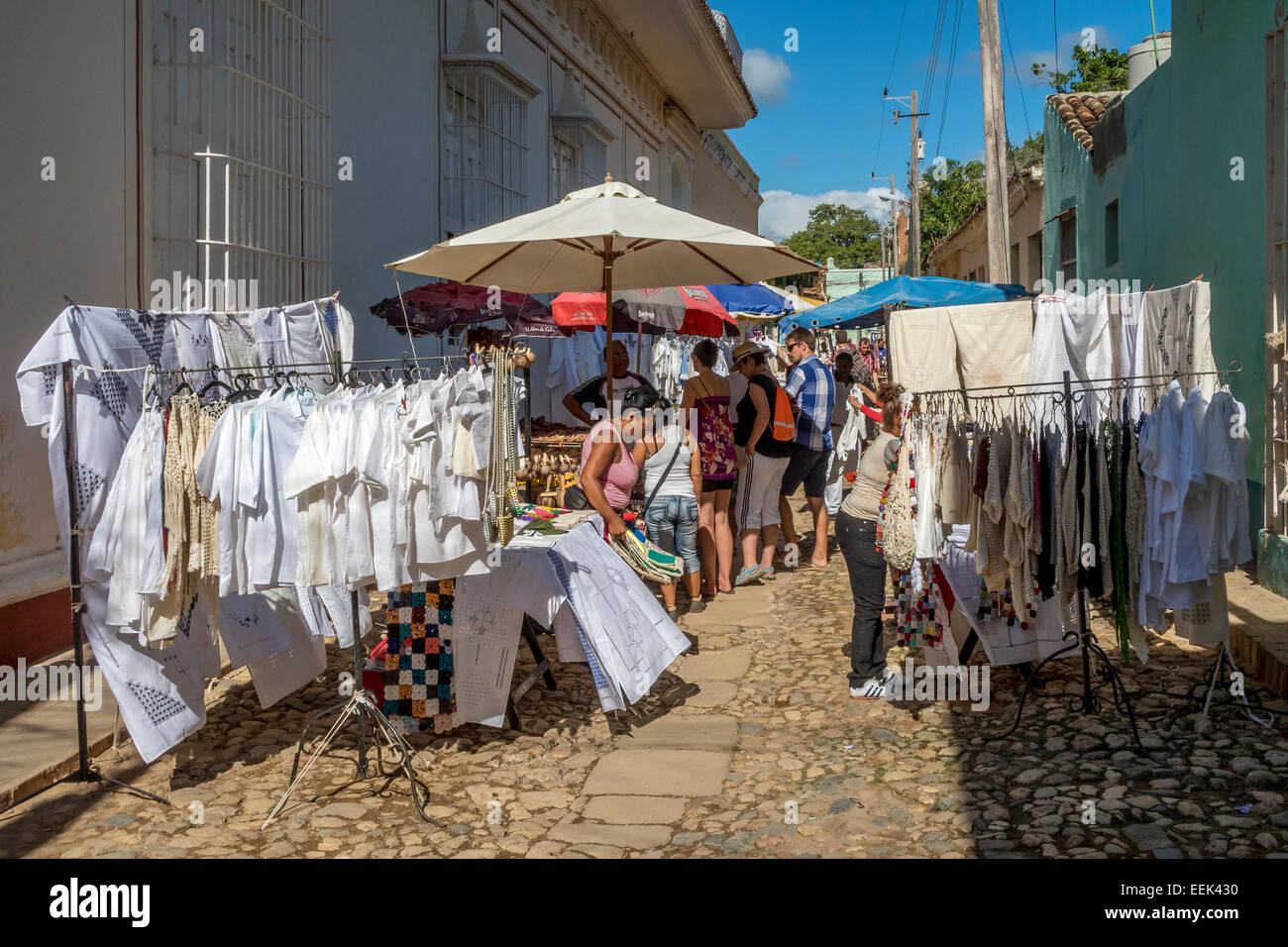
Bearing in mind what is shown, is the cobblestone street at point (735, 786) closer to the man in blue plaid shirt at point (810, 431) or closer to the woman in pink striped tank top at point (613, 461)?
the woman in pink striped tank top at point (613, 461)

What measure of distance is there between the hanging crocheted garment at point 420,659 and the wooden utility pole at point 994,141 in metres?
7.95

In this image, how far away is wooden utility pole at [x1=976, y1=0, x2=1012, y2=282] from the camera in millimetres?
11109

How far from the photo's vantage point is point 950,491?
530 cm

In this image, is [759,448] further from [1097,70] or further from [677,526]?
[1097,70]

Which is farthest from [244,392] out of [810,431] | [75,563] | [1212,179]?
[1212,179]

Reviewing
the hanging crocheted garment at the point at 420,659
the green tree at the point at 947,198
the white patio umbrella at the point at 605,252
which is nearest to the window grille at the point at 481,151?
the white patio umbrella at the point at 605,252

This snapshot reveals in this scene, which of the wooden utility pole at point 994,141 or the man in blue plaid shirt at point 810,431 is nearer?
the man in blue plaid shirt at point 810,431

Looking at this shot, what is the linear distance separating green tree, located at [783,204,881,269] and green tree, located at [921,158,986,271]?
34.2 metres

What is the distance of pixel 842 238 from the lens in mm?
83000

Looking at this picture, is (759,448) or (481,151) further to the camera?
(481,151)

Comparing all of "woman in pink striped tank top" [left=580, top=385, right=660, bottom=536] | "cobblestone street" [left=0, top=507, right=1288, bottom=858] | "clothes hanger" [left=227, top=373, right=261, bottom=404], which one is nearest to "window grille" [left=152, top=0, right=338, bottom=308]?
"clothes hanger" [left=227, top=373, right=261, bottom=404]

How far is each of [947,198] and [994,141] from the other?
32852 millimetres

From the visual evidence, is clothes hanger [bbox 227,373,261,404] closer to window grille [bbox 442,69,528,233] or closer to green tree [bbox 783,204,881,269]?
window grille [bbox 442,69,528,233]

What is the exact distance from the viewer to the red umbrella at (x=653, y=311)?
10031mm
